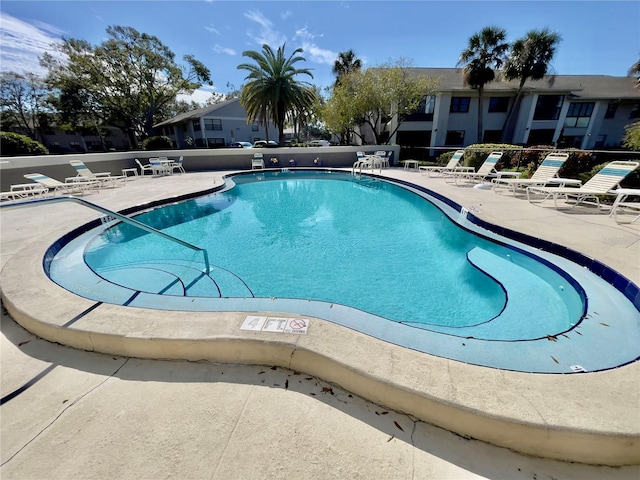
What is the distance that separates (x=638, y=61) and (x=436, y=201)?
16.2 m

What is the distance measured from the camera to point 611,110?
21.5 meters

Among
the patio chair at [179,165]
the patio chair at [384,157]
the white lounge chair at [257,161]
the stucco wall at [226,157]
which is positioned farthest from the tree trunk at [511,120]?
the patio chair at [179,165]

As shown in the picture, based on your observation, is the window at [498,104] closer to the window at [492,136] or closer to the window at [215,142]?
the window at [492,136]

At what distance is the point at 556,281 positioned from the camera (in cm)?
358

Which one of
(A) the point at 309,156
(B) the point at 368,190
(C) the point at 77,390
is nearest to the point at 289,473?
(C) the point at 77,390

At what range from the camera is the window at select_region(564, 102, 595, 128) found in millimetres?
21000

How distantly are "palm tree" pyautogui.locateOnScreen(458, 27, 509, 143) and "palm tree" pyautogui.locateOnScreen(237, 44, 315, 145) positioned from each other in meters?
11.1

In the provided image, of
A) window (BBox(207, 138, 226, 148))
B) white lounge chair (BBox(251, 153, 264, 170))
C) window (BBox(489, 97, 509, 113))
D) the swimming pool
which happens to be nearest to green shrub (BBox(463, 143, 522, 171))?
the swimming pool

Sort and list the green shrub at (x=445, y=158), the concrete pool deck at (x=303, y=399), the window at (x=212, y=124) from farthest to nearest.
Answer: the window at (x=212, y=124) → the green shrub at (x=445, y=158) → the concrete pool deck at (x=303, y=399)

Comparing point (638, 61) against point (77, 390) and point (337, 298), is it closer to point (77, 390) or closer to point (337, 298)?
point (337, 298)

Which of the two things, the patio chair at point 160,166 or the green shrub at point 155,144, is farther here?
the green shrub at point 155,144

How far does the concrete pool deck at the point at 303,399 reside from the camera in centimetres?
134

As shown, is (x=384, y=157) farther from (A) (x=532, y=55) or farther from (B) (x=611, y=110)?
(B) (x=611, y=110)

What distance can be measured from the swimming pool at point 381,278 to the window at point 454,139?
56.0 feet
